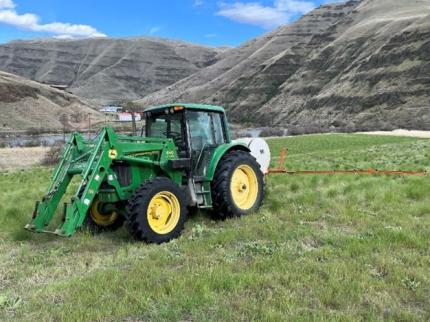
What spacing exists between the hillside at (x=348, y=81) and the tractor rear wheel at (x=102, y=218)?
63.3 m

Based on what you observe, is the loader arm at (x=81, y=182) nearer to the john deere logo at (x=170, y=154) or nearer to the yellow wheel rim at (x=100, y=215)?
the yellow wheel rim at (x=100, y=215)

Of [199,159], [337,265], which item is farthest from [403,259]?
[199,159]

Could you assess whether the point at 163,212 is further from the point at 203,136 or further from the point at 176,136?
the point at 203,136

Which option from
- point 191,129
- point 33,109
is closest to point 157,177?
point 191,129

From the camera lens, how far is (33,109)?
8500 cm

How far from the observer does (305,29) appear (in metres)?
191

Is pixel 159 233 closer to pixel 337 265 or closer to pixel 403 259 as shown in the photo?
pixel 337 265

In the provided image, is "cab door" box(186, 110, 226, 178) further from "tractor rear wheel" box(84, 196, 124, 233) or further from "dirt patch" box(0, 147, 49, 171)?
"dirt patch" box(0, 147, 49, 171)

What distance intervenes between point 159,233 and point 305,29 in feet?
635

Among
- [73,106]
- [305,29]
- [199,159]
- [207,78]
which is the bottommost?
[199,159]

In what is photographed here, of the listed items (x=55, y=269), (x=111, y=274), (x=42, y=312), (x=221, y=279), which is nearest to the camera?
(x=42, y=312)

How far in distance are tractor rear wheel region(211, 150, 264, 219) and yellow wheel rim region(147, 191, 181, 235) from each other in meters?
1.21

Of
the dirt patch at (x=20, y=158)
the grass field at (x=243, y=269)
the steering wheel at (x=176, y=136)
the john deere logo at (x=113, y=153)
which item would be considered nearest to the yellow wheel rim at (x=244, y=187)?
the grass field at (x=243, y=269)

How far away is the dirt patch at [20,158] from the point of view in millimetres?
35812
